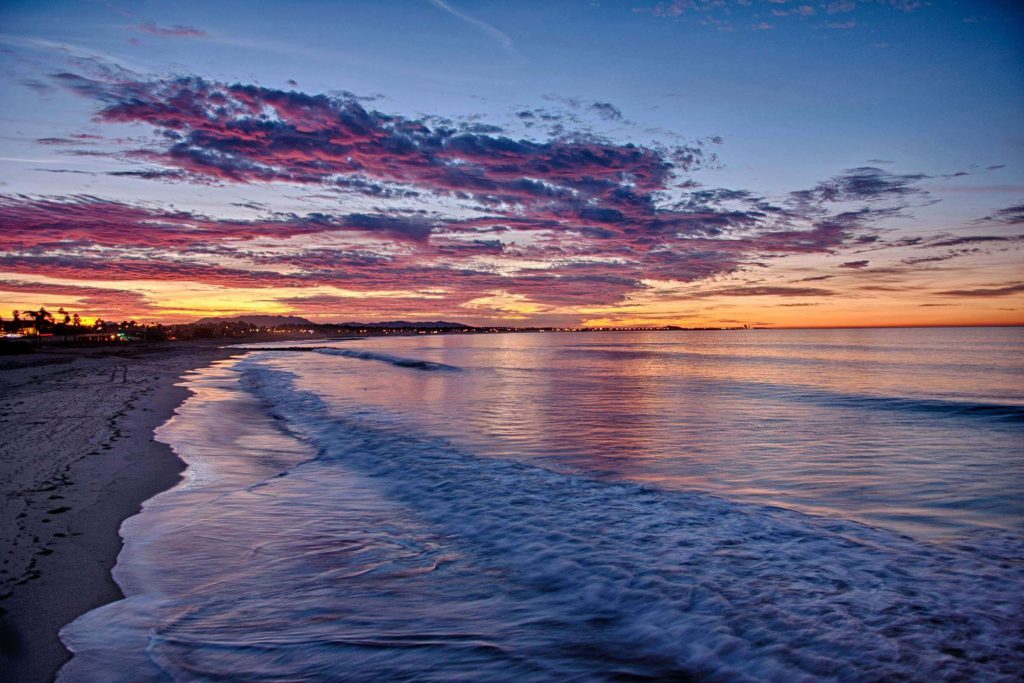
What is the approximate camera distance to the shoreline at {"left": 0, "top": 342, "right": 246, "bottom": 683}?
14.8 ft

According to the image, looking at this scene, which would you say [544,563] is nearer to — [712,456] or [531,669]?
[531,669]

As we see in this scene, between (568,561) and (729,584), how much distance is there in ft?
5.54

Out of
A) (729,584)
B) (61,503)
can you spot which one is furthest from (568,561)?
(61,503)

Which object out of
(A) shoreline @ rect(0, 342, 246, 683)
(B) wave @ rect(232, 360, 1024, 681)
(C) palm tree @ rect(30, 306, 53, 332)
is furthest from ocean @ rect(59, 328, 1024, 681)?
(C) palm tree @ rect(30, 306, 53, 332)

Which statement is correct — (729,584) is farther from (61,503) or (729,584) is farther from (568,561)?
(61,503)

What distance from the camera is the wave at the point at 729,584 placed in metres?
4.54

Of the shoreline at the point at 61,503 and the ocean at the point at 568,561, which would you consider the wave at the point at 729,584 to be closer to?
the ocean at the point at 568,561

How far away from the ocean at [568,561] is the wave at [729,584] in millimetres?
28

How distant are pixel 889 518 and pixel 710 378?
29.1m

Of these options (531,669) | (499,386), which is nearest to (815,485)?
(531,669)

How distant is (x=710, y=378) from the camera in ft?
119

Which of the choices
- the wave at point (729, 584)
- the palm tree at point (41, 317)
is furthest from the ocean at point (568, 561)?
the palm tree at point (41, 317)

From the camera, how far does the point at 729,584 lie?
583cm

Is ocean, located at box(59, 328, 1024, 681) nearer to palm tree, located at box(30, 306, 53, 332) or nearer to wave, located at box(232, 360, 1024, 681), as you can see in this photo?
wave, located at box(232, 360, 1024, 681)
